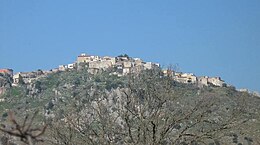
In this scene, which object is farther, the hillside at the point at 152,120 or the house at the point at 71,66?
the house at the point at 71,66

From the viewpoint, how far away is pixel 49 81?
465 ft

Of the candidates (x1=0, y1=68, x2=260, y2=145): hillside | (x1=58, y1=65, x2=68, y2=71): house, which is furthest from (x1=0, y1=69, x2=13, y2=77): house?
(x1=0, y1=68, x2=260, y2=145): hillside

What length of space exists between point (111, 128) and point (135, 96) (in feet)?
4.62

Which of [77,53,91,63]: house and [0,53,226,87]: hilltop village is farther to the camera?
[77,53,91,63]: house

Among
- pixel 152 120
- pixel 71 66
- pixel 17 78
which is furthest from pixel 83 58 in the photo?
pixel 152 120

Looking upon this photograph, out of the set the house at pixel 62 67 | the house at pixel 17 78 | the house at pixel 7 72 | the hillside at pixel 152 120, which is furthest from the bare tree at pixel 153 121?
the house at pixel 7 72

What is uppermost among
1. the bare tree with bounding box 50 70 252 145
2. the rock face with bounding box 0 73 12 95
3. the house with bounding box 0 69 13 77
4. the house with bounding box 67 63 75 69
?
the house with bounding box 0 69 13 77

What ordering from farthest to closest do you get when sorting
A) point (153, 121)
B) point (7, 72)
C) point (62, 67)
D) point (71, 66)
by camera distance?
1. point (7, 72)
2. point (62, 67)
3. point (71, 66)
4. point (153, 121)

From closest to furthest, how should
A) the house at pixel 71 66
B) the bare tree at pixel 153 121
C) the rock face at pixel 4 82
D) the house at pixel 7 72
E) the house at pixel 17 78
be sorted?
the bare tree at pixel 153 121, the rock face at pixel 4 82, the house at pixel 71 66, the house at pixel 17 78, the house at pixel 7 72

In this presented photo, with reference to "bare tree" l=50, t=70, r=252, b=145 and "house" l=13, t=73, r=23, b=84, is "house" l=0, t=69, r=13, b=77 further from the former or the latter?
"bare tree" l=50, t=70, r=252, b=145

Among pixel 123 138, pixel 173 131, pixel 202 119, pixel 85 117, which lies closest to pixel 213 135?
pixel 202 119

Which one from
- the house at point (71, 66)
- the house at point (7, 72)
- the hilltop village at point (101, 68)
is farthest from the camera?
the house at point (7, 72)

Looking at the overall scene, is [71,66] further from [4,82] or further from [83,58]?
[4,82]

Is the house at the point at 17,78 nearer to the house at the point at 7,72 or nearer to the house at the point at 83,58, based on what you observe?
the house at the point at 7,72
